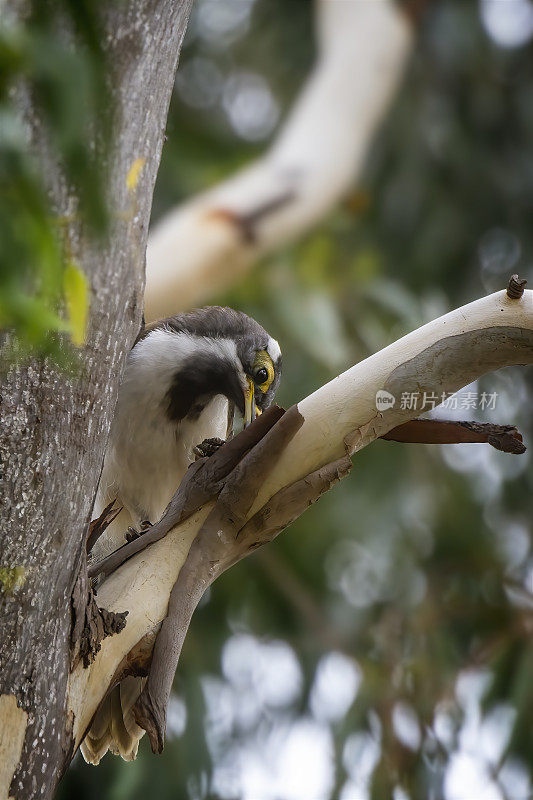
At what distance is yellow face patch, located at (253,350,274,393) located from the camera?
2543 millimetres

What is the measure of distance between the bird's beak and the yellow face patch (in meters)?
0.02

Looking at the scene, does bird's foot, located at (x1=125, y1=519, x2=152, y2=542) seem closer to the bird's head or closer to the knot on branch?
the knot on branch

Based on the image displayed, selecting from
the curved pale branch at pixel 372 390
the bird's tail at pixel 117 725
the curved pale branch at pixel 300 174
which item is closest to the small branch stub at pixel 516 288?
the curved pale branch at pixel 372 390

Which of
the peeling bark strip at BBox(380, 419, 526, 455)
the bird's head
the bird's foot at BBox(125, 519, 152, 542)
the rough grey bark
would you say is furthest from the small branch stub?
the bird's head

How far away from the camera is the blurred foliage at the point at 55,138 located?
0.79 m

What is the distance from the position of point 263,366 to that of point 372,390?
1149 millimetres

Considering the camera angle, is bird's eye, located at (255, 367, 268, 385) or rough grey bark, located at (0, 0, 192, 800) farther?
bird's eye, located at (255, 367, 268, 385)

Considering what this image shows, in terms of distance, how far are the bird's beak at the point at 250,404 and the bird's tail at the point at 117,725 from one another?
1055 millimetres

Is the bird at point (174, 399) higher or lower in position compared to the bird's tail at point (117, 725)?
higher

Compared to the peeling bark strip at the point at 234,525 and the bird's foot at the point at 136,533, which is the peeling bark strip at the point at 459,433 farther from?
the bird's foot at the point at 136,533

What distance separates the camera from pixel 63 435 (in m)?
1.22

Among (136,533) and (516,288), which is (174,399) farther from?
(516,288)

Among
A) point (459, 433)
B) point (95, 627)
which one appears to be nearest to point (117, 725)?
point (95, 627)

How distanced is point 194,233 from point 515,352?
164cm
